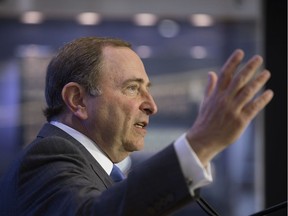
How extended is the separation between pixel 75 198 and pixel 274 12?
4113mm

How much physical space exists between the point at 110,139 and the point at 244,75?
741 mm

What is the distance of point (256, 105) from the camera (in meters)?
1.19

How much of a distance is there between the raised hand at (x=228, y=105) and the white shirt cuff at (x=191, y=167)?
0.01 m

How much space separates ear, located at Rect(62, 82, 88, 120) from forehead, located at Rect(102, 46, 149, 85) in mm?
78

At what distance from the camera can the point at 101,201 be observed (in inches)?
51.8

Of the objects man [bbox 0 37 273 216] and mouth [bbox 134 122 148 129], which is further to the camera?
mouth [bbox 134 122 148 129]

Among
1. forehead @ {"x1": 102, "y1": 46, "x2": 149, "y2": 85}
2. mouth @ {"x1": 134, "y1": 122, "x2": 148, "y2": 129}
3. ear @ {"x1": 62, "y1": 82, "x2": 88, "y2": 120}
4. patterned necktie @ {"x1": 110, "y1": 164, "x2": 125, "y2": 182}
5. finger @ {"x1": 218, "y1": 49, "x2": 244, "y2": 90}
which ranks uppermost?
finger @ {"x1": 218, "y1": 49, "x2": 244, "y2": 90}

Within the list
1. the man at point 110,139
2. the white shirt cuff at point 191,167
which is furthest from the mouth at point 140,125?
the white shirt cuff at point 191,167

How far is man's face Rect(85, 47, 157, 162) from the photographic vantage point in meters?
1.86

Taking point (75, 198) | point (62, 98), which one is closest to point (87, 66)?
point (62, 98)

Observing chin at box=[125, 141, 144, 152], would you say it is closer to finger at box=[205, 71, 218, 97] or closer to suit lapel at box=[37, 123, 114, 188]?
suit lapel at box=[37, 123, 114, 188]

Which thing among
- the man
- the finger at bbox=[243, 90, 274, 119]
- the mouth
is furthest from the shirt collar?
the finger at bbox=[243, 90, 274, 119]

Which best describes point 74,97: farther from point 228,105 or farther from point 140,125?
point 228,105

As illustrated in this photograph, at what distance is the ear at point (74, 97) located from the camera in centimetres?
187
